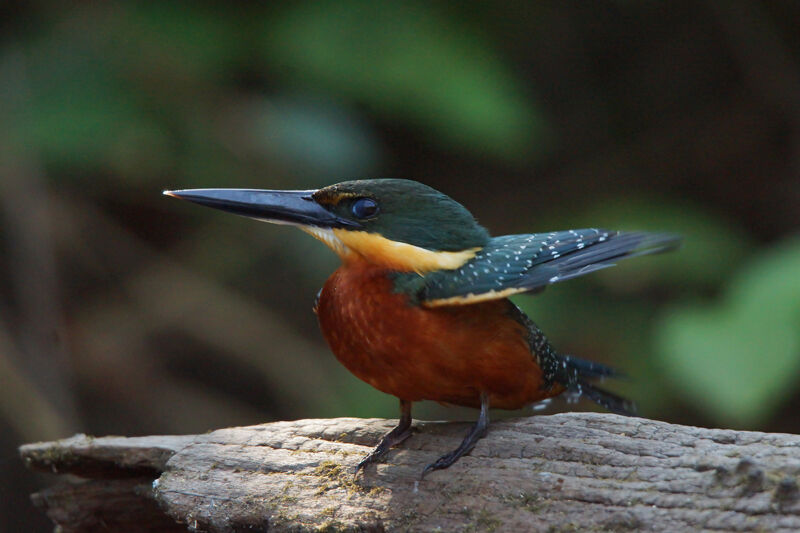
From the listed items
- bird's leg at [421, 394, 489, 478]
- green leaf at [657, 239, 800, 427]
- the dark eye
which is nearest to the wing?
the dark eye

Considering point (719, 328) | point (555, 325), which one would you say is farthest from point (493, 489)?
point (555, 325)

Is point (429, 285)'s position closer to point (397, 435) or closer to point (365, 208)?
point (365, 208)

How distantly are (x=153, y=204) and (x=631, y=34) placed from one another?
122 inches

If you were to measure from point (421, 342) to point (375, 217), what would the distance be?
0.37 meters

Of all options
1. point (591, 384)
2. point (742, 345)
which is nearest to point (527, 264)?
point (591, 384)

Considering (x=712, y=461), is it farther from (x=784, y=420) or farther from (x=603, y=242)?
(x=784, y=420)

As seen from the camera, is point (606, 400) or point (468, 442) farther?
point (606, 400)

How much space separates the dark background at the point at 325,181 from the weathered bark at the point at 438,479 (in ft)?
5.13

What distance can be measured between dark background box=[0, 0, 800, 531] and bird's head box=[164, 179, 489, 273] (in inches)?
69.0

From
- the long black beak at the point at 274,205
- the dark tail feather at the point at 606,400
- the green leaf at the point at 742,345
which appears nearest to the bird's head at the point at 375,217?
the long black beak at the point at 274,205

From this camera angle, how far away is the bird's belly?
7.99ft

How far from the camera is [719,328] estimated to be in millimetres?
3996

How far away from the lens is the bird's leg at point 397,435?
2.64 m

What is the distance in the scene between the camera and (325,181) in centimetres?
470
